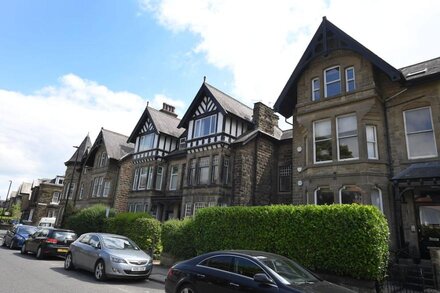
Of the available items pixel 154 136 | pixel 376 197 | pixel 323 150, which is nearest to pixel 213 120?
pixel 154 136

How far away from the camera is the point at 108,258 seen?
1056 cm

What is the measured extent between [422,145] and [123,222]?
682 inches

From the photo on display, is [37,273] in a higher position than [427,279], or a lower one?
lower

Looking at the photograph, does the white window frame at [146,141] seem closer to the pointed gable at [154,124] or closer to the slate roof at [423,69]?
the pointed gable at [154,124]

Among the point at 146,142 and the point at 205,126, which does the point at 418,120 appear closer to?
the point at 205,126

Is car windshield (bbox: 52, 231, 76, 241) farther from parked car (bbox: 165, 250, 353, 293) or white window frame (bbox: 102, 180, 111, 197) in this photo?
white window frame (bbox: 102, 180, 111, 197)

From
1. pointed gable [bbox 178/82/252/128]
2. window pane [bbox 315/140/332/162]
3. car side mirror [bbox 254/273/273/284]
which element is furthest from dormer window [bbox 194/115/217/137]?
car side mirror [bbox 254/273/273/284]

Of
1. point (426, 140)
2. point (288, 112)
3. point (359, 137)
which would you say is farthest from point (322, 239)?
point (288, 112)

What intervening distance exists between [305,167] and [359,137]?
3213 millimetres

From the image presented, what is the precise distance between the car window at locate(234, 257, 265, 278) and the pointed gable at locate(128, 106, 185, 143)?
71.9 ft

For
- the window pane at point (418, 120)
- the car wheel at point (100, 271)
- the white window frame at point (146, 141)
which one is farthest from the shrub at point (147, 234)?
the window pane at point (418, 120)

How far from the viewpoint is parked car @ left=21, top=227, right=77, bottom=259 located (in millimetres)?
15508

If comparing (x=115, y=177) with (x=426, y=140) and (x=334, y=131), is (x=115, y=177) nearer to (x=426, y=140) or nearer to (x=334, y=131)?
(x=334, y=131)

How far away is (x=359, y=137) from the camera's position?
48.1 feet
